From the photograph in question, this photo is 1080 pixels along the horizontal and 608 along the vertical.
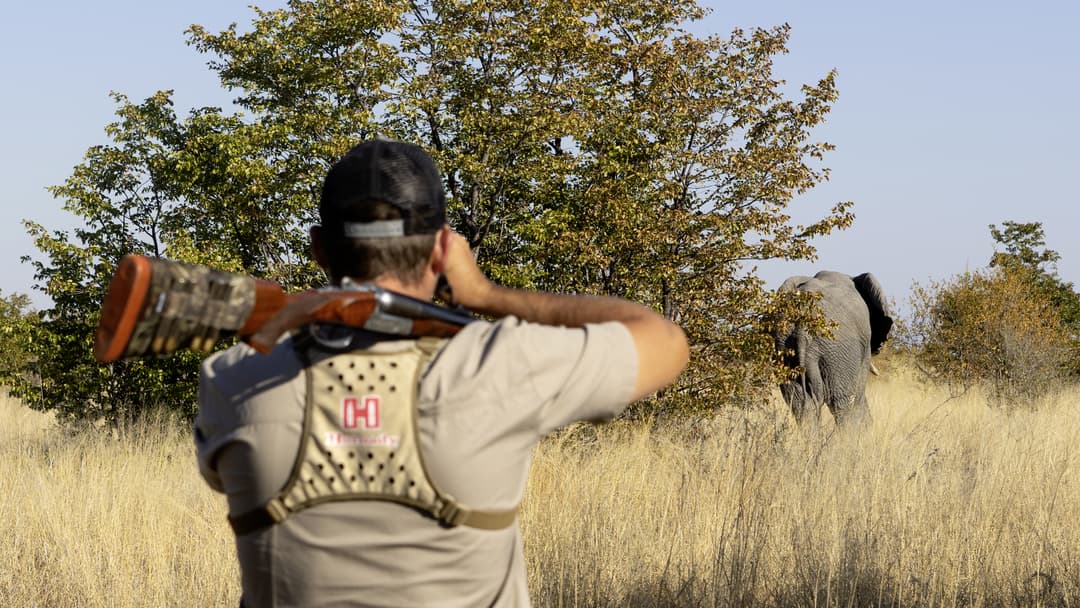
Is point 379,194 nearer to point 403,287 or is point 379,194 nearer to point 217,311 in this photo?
point 403,287

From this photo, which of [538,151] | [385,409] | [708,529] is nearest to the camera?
[385,409]

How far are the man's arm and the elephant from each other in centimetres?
956

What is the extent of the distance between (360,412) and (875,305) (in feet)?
39.9

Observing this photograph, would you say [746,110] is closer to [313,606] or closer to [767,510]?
[767,510]

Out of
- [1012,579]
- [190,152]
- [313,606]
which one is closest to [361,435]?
[313,606]

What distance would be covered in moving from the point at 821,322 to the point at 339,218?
28.8ft

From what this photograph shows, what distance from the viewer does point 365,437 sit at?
1.79 metres

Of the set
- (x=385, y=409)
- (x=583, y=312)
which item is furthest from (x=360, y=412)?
(x=583, y=312)

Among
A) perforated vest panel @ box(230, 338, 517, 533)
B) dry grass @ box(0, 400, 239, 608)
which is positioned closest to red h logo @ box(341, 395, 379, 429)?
perforated vest panel @ box(230, 338, 517, 533)

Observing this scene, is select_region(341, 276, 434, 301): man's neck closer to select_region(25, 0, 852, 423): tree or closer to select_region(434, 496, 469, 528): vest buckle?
select_region(434, 496, 469, 528): vest buckle

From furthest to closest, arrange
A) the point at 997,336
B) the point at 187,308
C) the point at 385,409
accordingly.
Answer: the point at 997,336, the point at 385,409, the point at 187,308

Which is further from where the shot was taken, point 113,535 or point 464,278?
point 113,535

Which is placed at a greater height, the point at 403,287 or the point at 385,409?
the point at 403,287

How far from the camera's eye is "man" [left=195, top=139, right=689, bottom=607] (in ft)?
5.89
